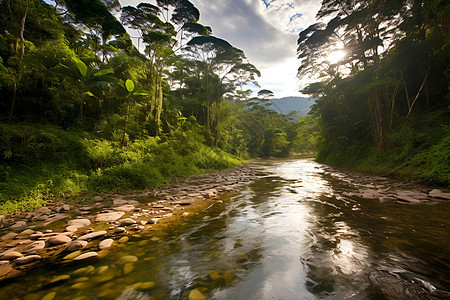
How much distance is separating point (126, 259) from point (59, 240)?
1.25 m

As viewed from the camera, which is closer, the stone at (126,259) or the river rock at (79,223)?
the stone at (126,259)

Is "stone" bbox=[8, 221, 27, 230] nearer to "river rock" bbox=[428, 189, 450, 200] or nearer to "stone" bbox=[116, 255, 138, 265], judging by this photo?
"stone" bbox=[116, 255, 138, 265]

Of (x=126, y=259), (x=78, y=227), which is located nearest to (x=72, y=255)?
(x=126, y=259)

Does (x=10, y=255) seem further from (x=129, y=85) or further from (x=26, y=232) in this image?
(x=129, y=85)

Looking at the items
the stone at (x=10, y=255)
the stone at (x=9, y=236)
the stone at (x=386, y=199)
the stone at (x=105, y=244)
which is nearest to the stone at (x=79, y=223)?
the stone at (x=9, y=236)

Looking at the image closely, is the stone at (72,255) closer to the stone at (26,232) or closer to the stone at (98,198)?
the stone at (26,232)

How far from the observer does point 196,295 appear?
66.3 inches

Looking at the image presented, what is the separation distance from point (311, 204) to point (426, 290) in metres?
3.10

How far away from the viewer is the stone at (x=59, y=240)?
261 centimetres

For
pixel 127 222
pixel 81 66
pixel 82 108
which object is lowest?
pixel 127 222

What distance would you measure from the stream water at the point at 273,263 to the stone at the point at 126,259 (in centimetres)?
1

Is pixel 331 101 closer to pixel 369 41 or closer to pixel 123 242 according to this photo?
pixel 369 41

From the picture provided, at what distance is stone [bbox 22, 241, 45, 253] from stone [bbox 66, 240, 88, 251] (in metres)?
0.40

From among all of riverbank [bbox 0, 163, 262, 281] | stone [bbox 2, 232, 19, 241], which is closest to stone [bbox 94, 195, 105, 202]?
riverbank [bbox 0, 163, 262, 281]
